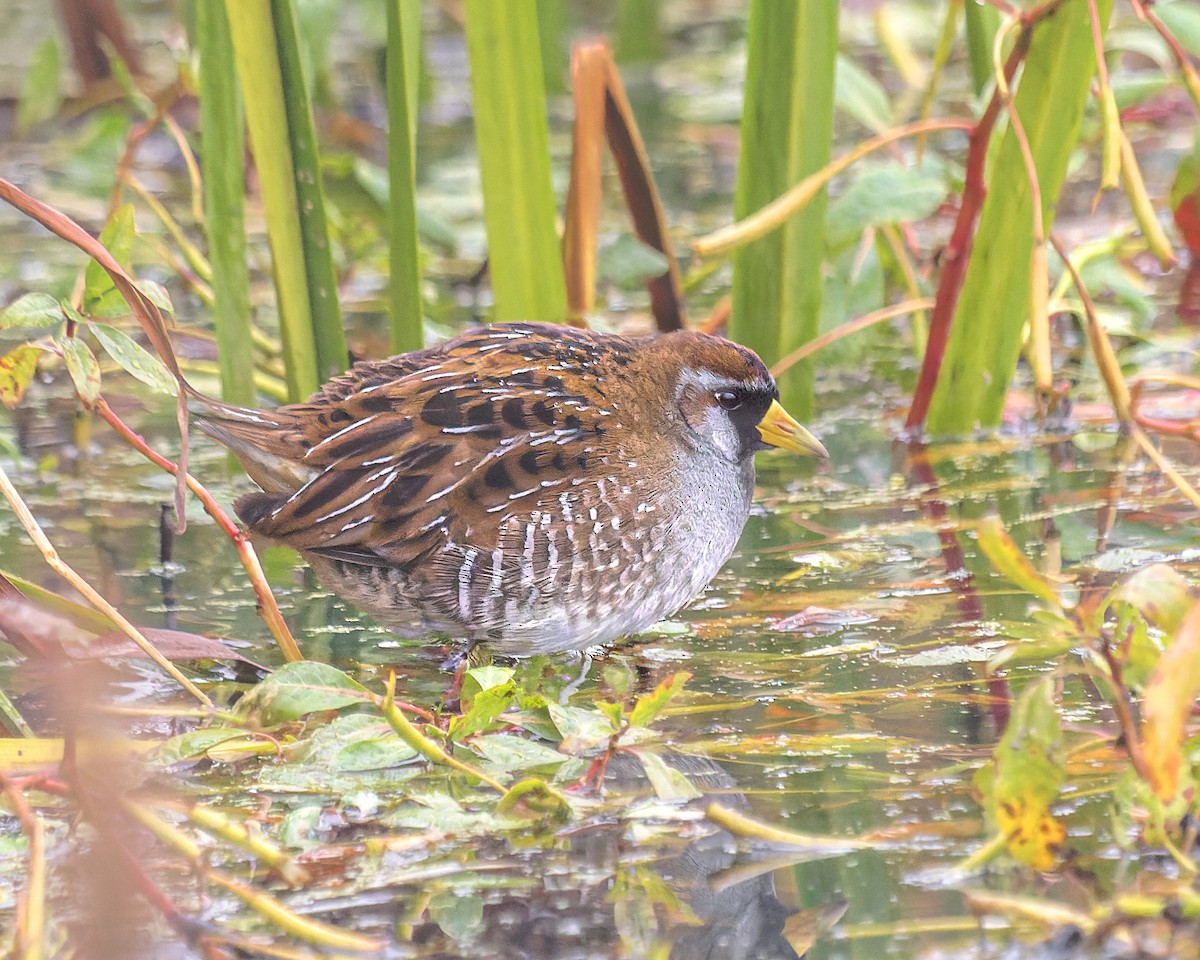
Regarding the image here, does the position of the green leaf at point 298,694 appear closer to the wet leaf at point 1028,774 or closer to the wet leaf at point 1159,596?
the wet leaf at point 1028,774

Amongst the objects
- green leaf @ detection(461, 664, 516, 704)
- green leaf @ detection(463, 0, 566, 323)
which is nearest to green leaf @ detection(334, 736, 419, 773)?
green leaf @ detection(461, 664, 516, 704)

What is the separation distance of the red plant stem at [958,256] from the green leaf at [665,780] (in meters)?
2.08

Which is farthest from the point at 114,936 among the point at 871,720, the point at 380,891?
the point at 871,720

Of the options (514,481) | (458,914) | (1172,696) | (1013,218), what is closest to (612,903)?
(458,914)

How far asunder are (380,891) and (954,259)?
2.60 meters

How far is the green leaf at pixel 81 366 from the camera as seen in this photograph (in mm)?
2867

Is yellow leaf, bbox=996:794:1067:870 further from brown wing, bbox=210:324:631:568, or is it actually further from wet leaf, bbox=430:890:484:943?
brown wing, bbox=210:324:631:568

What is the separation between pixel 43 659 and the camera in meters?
3.09

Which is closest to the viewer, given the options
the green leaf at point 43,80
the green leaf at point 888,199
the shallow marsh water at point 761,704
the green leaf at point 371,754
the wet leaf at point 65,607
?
the shallow marsh water at point 761,704

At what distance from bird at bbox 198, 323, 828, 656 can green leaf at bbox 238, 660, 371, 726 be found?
1.52 feet

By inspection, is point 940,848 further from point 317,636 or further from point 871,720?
point 317,636

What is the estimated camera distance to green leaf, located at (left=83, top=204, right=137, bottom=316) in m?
3.01

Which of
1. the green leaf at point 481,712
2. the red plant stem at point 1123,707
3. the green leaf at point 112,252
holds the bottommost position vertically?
the green leaf at point 481,712

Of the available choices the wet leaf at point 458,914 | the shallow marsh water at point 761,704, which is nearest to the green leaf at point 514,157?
the shallow marsh water at point 761,704
